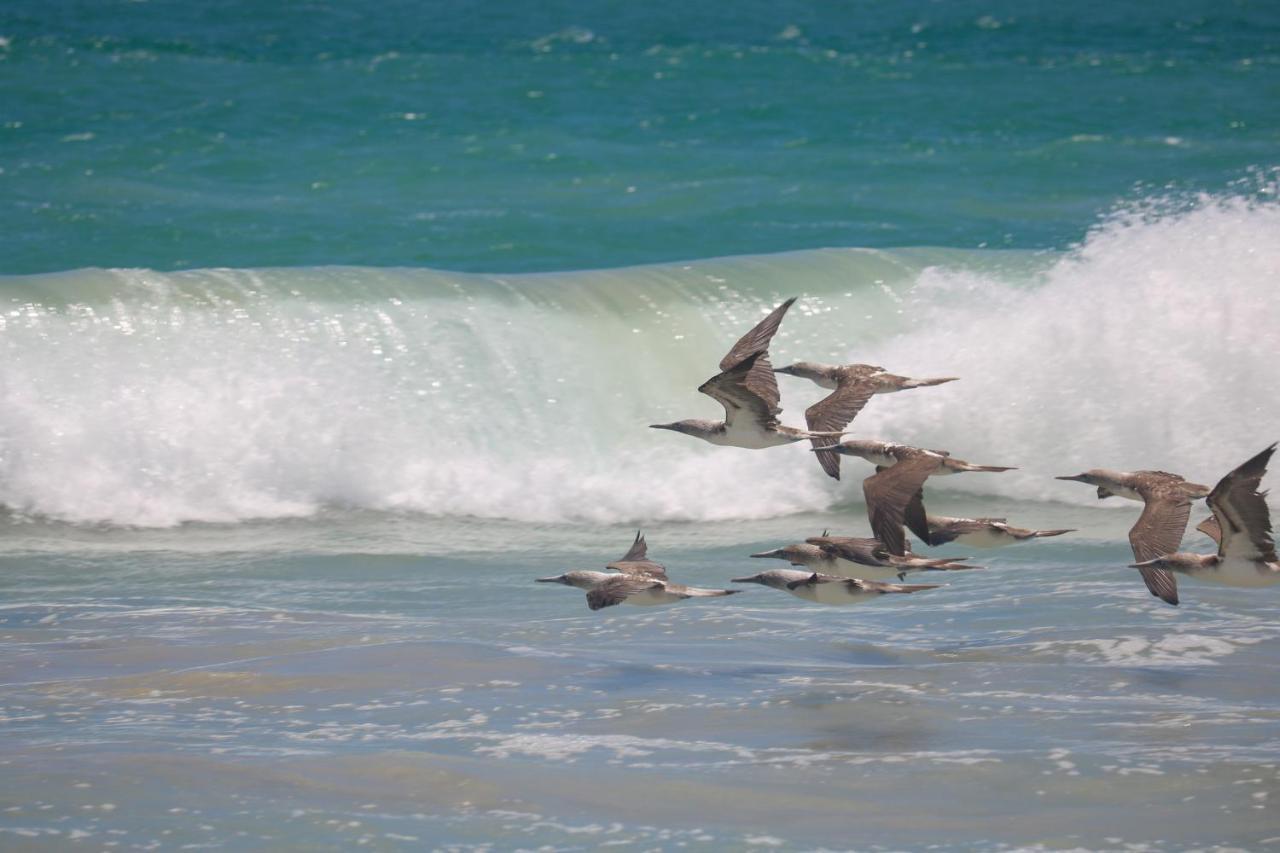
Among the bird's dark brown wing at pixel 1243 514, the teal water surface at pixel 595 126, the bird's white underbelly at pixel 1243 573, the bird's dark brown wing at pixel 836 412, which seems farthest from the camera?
the teal water surface at pixel 595 126

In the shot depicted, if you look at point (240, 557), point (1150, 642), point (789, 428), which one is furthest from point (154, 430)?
point (1150, 642)

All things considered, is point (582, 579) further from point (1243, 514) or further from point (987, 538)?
point (1243, 514)

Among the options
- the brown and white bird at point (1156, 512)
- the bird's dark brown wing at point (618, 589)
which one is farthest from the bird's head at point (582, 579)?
the brown and white bird at point (1156, 512)

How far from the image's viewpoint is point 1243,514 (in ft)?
21.8

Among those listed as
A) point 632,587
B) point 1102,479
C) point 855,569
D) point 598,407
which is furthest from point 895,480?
point 598,407

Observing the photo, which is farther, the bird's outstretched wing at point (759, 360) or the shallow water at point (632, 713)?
the bird's outstretched wing at point (759, 360)

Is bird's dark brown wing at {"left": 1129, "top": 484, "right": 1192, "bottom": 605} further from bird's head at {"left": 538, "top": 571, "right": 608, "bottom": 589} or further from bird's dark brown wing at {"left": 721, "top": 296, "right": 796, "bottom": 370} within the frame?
bird's head at {"left": 538, "top": 571, "right": 608, "bottom": 589}

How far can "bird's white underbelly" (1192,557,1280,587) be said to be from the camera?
692cm

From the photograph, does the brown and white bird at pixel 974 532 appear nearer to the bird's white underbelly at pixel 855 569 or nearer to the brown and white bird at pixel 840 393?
the bird's white underbelly at pixel 855 569

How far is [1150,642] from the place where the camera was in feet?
25.4

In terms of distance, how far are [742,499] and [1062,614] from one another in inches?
164

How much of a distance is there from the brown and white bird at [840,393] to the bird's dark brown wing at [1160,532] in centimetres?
95

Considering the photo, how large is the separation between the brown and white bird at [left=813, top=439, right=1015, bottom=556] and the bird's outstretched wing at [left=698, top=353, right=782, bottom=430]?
258 mm

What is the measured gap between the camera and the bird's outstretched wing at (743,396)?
7156 millimetres
